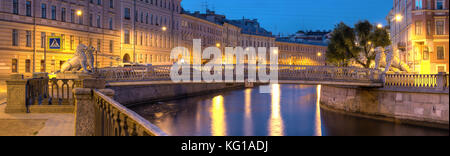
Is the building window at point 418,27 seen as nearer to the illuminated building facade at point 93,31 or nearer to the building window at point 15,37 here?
the illuminated building facade at point 93,31

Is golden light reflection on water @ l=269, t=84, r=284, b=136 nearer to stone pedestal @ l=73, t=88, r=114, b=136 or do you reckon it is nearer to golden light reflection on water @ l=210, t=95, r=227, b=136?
golden light reflection on water @ l=210, t=95, r=227, b=136

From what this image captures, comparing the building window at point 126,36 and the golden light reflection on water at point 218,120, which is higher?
the building window at point 126,36

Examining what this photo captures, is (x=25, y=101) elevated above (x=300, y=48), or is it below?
below

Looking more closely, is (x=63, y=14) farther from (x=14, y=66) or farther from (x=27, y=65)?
(x=14, y=66)

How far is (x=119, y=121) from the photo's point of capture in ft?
19.1

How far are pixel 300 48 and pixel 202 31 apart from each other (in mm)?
49271

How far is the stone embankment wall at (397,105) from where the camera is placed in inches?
880

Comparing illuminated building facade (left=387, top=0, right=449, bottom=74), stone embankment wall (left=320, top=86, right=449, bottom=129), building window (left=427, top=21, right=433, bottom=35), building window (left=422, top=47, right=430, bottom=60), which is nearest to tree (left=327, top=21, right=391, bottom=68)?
illuminated building facade (left=387, top=0, right=449, bottom=74)

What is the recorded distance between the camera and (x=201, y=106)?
37219 millimetres

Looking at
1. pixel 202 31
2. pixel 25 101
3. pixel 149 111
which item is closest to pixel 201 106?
pixel 149 111

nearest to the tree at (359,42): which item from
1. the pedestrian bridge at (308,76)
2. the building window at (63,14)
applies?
the pedestrian bridge at (308,76)

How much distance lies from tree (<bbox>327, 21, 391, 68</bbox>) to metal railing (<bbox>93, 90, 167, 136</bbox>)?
38.4 m

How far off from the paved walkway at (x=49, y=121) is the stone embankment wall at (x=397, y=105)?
18176mm
